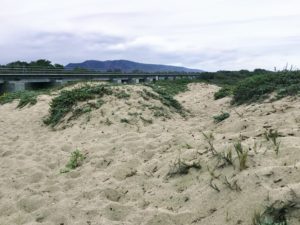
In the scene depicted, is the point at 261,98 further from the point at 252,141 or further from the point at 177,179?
the point at 177,179

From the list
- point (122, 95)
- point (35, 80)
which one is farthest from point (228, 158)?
point (35, 80)

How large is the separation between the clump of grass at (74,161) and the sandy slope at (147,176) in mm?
144

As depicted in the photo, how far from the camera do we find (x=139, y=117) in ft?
34.8

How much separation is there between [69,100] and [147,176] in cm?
690

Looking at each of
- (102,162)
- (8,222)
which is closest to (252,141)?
(102,162)

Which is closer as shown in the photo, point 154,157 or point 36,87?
point 154,157

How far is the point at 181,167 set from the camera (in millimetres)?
5809

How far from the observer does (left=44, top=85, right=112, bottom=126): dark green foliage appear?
1189cm

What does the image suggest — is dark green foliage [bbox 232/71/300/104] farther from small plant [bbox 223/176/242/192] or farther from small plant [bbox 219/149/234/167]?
small plant [bbox 223/176/242/192]

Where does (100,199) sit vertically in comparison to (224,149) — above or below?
below

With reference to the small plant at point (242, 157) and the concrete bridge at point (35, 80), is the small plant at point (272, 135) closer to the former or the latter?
the small plant at point (242, 157)

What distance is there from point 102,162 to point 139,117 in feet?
11.3

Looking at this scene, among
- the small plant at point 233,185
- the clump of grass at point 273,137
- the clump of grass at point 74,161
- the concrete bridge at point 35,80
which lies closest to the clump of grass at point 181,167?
the small plant at point 233,185

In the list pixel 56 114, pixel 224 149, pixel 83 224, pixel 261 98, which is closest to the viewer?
pixel 83 224
